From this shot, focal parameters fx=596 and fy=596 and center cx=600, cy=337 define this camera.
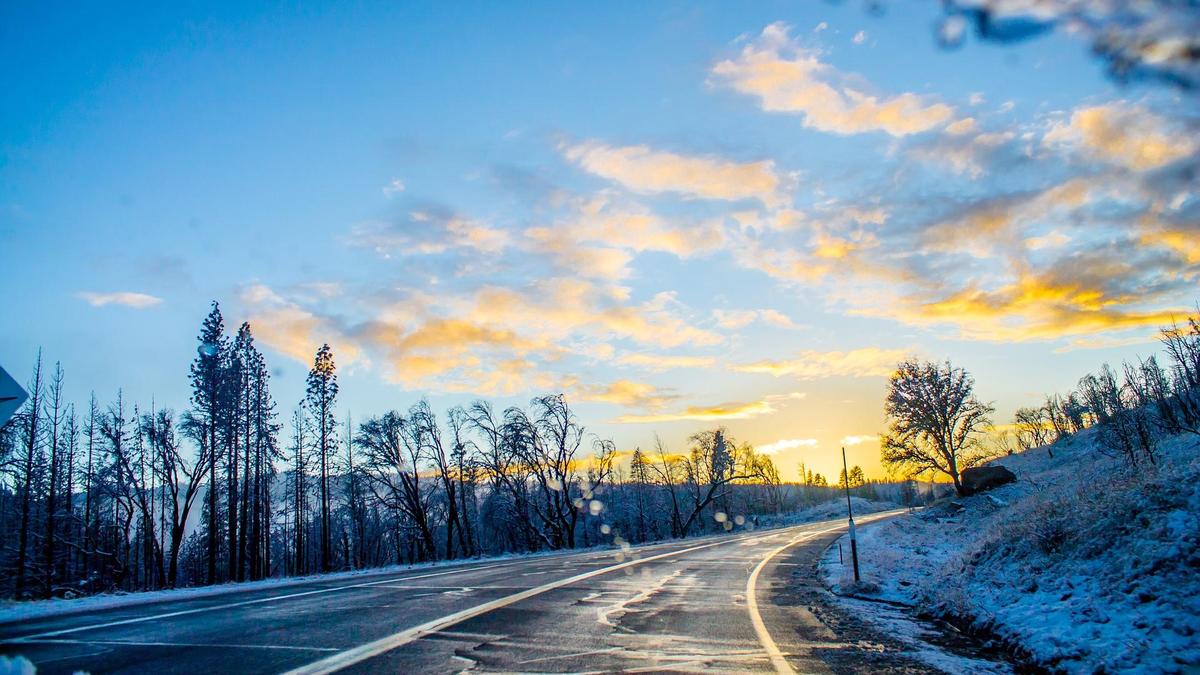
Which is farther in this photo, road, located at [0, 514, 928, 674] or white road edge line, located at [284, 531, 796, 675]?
road, located at [0, 514, 928, 674]

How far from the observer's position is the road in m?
5.77

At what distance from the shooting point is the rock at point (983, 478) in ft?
126

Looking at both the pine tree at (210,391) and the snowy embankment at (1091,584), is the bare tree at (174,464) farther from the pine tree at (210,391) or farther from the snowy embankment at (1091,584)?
the snowy embankment at (1091,584)

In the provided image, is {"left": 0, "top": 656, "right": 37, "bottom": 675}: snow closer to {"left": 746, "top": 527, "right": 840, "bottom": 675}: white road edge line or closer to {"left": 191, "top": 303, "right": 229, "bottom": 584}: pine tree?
{"left": 746, "top": 527, "right": 840, "bottom": 675}: white road edge line

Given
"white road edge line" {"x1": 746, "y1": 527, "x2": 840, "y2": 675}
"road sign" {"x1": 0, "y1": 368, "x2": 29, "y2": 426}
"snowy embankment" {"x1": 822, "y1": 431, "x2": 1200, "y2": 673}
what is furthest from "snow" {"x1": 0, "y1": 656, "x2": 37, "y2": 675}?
"snowy embankment" {"x1": 822, "y1": 431, "x2": 1200, "y2": 673}

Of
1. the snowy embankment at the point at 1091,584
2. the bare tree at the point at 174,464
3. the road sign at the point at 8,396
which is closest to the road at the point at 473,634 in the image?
the snowy embankment at the point at 1091,584

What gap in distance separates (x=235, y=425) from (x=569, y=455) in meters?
23.3

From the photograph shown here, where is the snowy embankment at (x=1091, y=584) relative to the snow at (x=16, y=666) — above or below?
A: below

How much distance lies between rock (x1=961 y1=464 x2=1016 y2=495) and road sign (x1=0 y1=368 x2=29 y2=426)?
149 ft

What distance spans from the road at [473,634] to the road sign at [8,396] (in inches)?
112

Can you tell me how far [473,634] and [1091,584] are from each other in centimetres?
751

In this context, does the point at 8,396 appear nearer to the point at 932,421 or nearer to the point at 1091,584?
the point at 1091,584

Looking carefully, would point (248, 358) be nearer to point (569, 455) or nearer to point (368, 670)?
point (569, 455)

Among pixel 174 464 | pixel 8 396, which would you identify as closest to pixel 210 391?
pixel 174 464
